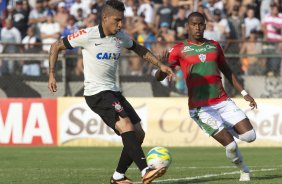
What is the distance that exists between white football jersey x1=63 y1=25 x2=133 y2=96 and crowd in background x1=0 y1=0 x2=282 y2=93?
10.8 metres

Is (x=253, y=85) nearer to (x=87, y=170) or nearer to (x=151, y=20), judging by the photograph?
(x=151, y=20)

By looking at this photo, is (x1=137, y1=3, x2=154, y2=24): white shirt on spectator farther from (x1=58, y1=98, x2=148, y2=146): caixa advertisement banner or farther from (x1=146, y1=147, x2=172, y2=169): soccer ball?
(x1=146, y1=147, x2=172, y2=169): soccer ball

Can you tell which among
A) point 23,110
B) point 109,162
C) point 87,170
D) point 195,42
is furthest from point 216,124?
point 23,110

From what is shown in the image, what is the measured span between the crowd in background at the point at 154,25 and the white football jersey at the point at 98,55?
10.8m

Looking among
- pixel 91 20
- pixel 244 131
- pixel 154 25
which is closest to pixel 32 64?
pixel 91 20

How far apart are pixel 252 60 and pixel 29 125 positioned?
5882 mm

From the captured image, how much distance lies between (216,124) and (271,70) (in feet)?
32.3

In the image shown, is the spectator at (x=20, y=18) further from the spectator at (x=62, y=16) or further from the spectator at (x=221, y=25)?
the spectator at (x=221, y=25)

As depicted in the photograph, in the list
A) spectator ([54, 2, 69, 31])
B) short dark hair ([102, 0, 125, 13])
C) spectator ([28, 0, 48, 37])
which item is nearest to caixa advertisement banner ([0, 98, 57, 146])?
spectator ([28, 0, 48, 37])

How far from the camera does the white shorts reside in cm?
1227

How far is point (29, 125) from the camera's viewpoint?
2161 cm

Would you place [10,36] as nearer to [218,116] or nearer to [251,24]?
[251,24]

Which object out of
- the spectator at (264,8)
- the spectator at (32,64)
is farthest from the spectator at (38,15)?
the spectator at (264,8)

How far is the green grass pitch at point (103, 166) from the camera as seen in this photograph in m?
12.3
